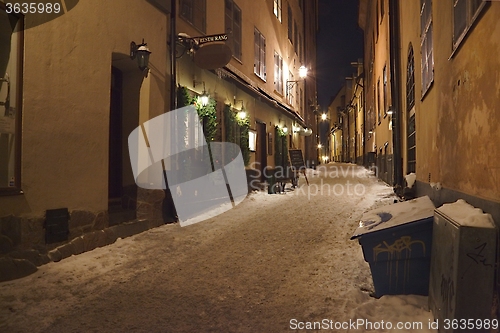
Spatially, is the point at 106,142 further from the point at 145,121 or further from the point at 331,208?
the point at 331,208

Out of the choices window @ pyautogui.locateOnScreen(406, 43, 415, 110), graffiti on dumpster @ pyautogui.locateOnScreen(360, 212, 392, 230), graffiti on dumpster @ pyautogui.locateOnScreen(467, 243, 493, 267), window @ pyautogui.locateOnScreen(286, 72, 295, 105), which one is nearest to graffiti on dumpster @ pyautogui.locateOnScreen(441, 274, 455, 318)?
graffiti on dumpster @ pyautogui.locateOnScreen(467, 243, 493, 267)

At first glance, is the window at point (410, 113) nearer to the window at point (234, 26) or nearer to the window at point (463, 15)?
the window at point (463, 15)

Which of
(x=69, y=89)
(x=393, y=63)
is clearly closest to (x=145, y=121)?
(x=69, y=89)

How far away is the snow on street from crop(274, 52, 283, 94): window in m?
11.2

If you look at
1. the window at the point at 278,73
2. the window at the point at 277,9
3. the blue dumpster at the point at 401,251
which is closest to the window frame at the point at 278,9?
the window at the point at 277,9

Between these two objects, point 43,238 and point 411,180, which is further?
point 411,180

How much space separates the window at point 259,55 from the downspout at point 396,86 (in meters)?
5.07

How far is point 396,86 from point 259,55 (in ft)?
19.5

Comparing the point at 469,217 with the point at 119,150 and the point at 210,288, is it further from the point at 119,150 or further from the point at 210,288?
the point at 119,150

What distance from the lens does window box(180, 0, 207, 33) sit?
887 cm

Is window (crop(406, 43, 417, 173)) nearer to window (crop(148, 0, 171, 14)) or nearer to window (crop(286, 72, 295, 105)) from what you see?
window (crop(148, 0, 171, 14))

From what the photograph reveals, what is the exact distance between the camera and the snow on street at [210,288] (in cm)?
330

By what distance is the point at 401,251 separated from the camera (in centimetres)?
338

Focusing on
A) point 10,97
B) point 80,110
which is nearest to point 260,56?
point 80,110
